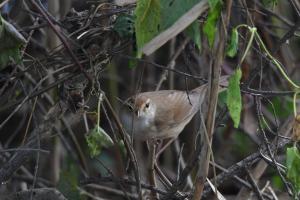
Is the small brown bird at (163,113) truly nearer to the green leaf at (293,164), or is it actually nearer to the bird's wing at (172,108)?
Answer: the bird's wing at (172,108)

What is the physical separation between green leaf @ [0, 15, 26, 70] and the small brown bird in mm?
1205

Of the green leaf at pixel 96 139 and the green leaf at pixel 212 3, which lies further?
the green leaf at pixel 96 139

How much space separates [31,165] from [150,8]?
10.3 ft

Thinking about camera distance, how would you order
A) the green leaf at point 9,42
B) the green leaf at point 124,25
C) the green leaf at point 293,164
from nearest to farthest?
1. the green leaf at point 293,164
2. the green leaf at point 9,42
3. the green leaf at point 124,25

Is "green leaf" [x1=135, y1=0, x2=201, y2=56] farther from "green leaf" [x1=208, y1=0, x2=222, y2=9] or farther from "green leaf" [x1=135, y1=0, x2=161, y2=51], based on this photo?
"green leaf" [x1=208, y1=0, x2=222, y2=9]

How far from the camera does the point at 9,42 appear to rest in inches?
101

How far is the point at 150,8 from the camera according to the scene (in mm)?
2225

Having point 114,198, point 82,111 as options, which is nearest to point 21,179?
point 114,198

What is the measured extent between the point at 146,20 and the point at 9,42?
0.63 m

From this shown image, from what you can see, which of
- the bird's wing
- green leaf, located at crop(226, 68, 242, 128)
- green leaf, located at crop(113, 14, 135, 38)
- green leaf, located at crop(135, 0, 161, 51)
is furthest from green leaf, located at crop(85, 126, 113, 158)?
the bird's wing

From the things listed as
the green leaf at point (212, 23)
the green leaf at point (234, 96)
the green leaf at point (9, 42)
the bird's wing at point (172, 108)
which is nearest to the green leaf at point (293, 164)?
the green leaf at point (234, 96)

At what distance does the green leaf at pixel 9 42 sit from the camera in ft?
8.29

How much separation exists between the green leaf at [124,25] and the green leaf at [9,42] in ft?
1.22

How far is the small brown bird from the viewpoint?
12.6 ft
